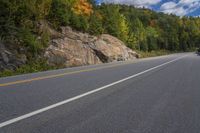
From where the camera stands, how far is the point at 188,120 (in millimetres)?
6074

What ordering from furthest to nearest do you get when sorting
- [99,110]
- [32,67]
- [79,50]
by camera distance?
1. [79,50]
2. [32,67]
3. [99,110]

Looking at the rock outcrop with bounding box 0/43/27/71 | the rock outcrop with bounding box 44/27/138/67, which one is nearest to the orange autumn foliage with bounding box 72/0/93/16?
the rock outcrop with bounding box 44/27/138/67

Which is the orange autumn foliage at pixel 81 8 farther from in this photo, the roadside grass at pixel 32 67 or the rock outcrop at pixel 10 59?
the rock outcrop at pixel 10 59

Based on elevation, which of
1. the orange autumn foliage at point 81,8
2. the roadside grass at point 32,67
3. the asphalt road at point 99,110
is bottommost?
the roadside grass at point 32,67

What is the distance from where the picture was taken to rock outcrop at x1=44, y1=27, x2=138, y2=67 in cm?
2850

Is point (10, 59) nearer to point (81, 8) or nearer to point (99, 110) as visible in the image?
point (99, 110)

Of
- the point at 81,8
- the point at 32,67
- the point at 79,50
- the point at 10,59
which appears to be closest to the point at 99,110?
the point at 10,59

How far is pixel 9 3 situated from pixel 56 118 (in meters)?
21.7

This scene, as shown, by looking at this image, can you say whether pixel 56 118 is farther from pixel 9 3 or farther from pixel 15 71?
pixel 9 3

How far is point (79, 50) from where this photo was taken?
32.1 m

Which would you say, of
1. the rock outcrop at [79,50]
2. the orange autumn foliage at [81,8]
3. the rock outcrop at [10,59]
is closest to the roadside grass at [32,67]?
the rock outcrop at [10,59]

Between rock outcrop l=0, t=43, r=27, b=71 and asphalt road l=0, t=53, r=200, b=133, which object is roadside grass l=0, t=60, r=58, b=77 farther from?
asphalt road l=0, t=53, r=200, b=133

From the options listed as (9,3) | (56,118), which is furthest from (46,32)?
(56,118)

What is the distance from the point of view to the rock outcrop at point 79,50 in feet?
93.5
